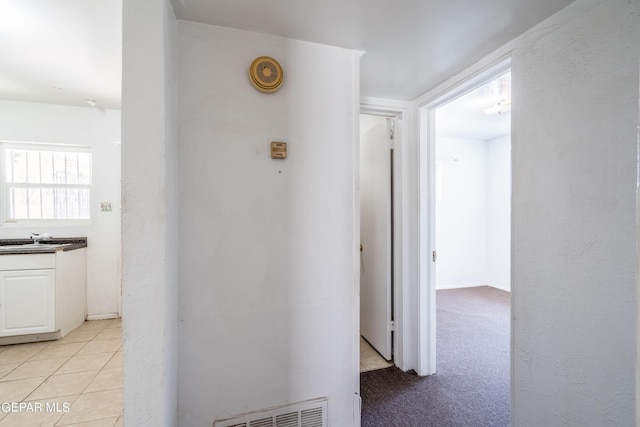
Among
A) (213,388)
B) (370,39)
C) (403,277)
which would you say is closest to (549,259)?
(403,277)

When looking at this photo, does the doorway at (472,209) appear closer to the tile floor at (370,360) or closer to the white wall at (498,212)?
the white wall at (498,212)

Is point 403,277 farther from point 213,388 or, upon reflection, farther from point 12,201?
point 12,201

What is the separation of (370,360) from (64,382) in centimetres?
244

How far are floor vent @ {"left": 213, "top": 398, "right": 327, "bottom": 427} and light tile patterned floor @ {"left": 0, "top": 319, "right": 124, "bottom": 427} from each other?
93 cm

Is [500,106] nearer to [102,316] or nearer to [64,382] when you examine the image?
[64,382]

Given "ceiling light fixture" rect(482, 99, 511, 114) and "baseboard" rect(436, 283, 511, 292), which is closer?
"ceiling light fixture" rect(482, 99, 511, 114)

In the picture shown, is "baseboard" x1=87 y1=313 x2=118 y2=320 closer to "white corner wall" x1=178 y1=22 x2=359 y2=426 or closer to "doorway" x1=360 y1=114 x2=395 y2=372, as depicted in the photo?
"white corner wall" x1=178 y1=22 x2=359 y2=426

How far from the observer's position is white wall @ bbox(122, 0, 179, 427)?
100 cm

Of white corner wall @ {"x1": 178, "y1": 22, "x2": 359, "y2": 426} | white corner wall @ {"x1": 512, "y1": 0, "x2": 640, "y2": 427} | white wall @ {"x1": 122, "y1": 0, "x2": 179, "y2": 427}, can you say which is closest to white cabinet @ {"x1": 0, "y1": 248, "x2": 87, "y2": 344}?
white corner wall @ {"x1": 178, "y1": 22, "x2": 359, "y2": 426}

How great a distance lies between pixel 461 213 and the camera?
15.1ft

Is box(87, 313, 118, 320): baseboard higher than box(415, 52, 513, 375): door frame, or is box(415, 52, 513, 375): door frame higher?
box(415, 52, 513, 375): door frame

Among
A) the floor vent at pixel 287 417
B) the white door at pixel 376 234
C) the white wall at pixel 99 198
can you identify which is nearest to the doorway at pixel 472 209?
the white door at pixel 376 234

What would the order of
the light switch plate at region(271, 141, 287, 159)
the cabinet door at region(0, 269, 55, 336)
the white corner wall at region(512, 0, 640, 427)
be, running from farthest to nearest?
the cabinet door at region(0, 269, 55, 336), the light switch plate at region(271, 141, 287, 159), the white corner wall at region(512, 0, 640, 427)

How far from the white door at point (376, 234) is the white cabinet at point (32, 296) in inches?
123
